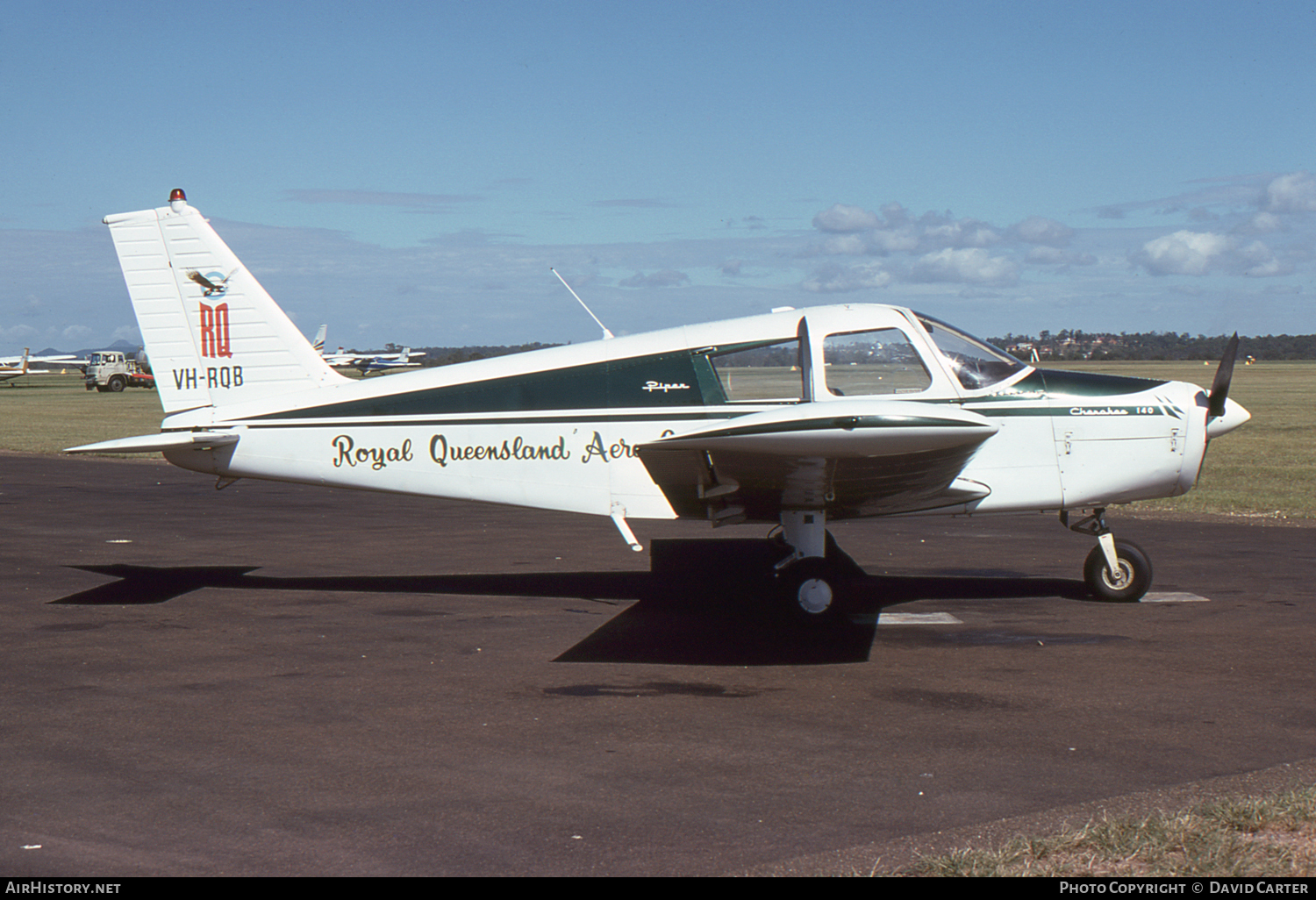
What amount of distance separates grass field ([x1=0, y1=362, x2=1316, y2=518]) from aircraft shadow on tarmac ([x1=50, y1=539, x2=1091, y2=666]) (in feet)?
23.0

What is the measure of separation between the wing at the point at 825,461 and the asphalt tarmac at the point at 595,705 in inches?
38.1

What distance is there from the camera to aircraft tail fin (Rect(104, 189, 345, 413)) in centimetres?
959

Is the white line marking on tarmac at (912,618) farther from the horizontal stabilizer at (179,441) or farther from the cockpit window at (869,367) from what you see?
the horizontal stabilizer at (179,441)

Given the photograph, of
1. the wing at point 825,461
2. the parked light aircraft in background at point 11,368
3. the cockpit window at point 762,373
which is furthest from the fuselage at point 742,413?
the parked light aircraft in background at point 11,368

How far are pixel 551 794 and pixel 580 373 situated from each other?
4.61 metres

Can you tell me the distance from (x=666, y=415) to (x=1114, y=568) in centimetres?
395

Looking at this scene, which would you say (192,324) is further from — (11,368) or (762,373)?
(11,368)

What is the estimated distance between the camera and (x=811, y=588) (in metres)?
8.55

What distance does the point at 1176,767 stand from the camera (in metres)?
5.27

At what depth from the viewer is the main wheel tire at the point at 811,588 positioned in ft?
28.0

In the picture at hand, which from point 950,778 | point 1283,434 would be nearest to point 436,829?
point 950,778

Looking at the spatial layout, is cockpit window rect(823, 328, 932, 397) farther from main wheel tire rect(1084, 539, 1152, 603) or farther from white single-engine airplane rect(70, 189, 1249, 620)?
main wheel tire rect(1084, 539, 1152, 603)

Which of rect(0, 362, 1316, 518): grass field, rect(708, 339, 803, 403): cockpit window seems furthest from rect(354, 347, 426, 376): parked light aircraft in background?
rect(708, 339, 803, 403): cockpit window
